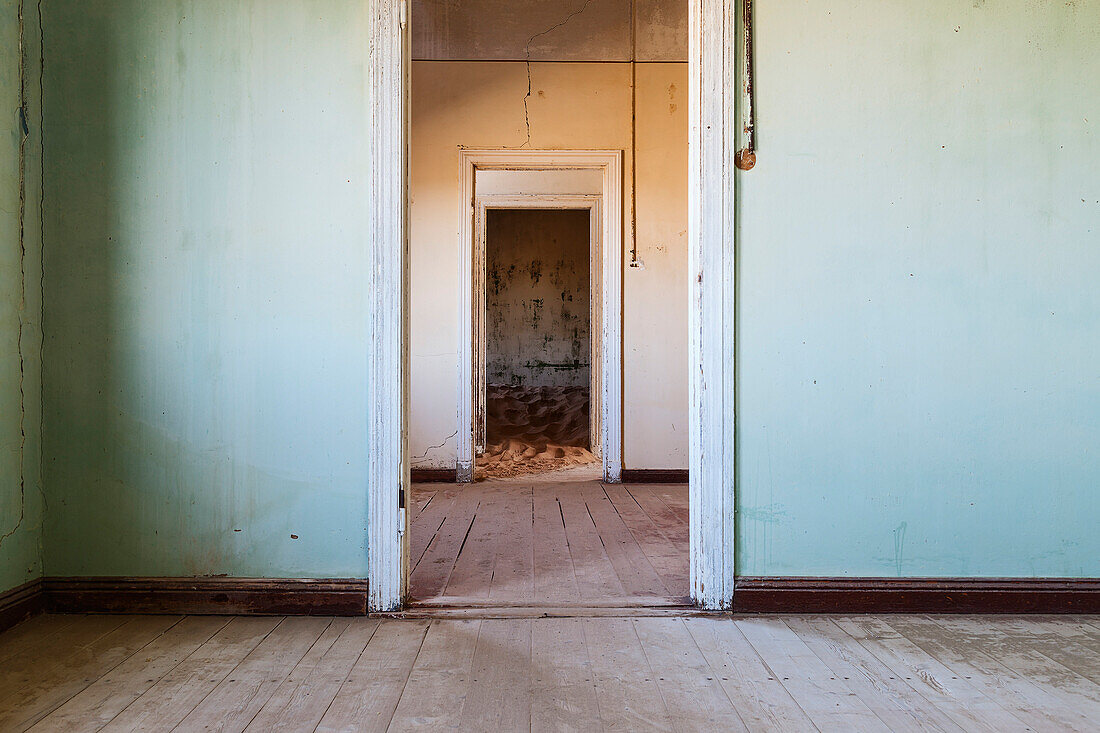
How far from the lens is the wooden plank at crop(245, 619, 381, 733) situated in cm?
159

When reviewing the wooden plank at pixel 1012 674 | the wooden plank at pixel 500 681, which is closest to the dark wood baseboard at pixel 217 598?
the wooden plank at pixel 500 681

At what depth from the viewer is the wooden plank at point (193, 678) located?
1.58 m

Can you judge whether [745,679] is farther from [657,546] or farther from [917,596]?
[657,546]

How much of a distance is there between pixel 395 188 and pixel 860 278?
4.96 feet

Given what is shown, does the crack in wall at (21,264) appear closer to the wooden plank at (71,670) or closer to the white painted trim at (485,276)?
the wooden plank at (71,670)

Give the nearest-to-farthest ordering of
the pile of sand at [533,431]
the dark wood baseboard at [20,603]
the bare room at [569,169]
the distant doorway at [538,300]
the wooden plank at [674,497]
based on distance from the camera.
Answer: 1. the dark wood baseboard at [20,603]
2. the wooden plank at [674,497]
3. the bare room at [569,169]
4. the pile of sand at [533,431]
5. the distant doorway at [538,300]

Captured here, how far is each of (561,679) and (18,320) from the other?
1.92 metres

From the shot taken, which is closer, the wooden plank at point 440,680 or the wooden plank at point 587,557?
the wooden plank at point 440,680

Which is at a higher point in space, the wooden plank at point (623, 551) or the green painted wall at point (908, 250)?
the green painted wall at point (908, 250)

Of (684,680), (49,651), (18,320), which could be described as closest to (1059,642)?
(684,680)

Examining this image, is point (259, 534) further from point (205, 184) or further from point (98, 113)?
point (98, 113)

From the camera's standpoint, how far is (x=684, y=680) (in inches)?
71.0

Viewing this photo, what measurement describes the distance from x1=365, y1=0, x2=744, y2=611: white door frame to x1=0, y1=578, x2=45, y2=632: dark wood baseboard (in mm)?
1024

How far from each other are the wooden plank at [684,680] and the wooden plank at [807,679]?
0.57ft
